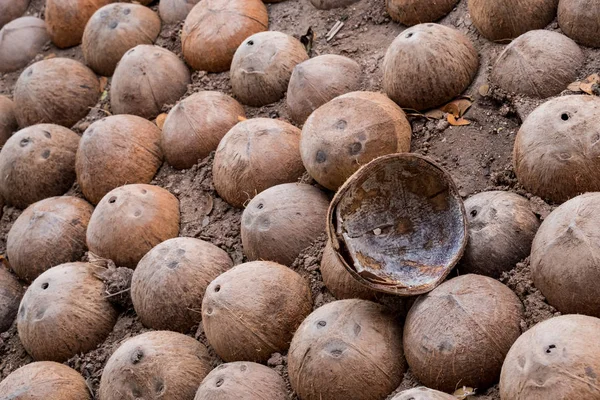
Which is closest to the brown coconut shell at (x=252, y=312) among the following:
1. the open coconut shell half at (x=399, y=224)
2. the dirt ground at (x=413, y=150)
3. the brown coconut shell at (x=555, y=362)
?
the dirt ground at (x=413, y=150)

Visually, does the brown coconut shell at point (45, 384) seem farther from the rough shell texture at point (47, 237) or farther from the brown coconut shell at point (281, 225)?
the brown coconut shell at point (281, 225)

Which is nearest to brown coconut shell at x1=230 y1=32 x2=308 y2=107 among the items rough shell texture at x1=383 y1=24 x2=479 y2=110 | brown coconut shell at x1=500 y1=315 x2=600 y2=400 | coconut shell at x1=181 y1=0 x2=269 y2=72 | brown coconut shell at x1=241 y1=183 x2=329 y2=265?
coconut shell at x1=181 y1=0 x2=269 y2=72

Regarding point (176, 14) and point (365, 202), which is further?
point (176, 14)

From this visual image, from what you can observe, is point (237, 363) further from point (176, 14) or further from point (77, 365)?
point (176, 14)

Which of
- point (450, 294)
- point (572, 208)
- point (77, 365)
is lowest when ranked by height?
point (77, 365)

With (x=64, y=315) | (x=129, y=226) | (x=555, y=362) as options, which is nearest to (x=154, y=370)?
(x=64, y=315)

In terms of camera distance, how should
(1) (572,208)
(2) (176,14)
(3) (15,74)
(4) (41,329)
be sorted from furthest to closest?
(3) (15,74)
(2) (176,14)
(4) (41,329)
(1) (572,208)

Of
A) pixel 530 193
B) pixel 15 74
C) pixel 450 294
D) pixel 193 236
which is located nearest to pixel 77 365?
pixel 193 236
